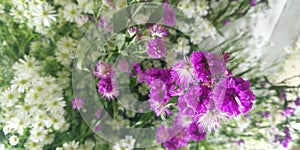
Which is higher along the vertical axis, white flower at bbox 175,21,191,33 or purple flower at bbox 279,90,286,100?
white flower at bbox 175,21,191,33

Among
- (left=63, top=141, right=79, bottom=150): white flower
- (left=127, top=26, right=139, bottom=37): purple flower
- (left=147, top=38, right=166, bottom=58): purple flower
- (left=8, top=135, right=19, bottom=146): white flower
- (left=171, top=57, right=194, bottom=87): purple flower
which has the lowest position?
(left=63, top=141, right=79, bottom=150): white flower

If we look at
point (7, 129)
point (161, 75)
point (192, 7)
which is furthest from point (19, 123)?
point (192, 7)

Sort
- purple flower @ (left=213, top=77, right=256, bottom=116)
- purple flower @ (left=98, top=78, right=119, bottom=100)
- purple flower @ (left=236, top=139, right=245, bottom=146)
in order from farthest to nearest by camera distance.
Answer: purple flower @ (left=236, top=139, right=245, bottom=146) < purple flower @ (left=98, top=78, right=119, bottom=100) < purple flower @ (left=213, top=77, right=256, bottom=116)

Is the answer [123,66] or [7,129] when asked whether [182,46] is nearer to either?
[123,66]

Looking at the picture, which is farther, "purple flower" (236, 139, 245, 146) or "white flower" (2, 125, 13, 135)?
"purple flower" (236, 139, 245, 146)

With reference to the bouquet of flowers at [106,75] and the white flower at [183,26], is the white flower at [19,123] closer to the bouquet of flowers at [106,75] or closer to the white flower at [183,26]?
the bouquet of flowers at [106,75]

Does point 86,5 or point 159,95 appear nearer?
point 159,95

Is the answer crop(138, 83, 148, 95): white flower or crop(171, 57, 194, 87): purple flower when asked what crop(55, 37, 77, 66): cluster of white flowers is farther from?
crop(171, 57, 194, 87): purple flower

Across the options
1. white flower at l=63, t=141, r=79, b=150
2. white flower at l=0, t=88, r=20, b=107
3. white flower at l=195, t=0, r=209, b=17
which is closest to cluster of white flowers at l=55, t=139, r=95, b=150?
white flower at l=63, t=141, r=79, b=150
